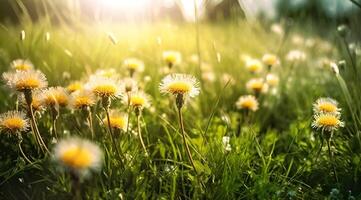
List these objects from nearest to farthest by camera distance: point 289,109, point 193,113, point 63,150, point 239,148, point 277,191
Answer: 1. point 63,150
2. point 277,191
3. point 239,148
4. point 193,113
5. point 289,109

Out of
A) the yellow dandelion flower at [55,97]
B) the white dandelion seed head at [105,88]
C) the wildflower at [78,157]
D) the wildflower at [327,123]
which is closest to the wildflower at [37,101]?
the yellow dandelion flower at [55,97]

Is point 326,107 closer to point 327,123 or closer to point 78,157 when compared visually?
point 327,123

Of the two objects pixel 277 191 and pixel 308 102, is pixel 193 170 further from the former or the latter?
pixel 308 102

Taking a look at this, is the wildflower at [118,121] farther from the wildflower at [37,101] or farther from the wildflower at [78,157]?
the wildflower at [78,157]

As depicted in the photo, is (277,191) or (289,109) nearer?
(277,191)

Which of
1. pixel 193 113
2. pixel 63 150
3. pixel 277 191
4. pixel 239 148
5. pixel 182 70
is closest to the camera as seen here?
pixel 63 150

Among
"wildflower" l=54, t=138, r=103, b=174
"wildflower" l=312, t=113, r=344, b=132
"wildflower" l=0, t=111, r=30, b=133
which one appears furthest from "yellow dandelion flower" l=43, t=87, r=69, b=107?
"wildflower" l=312, t=113, r=344, b=132

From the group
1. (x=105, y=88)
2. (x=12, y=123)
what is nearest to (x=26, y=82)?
(x=12, y=123)

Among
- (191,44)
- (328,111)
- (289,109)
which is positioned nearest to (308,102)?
(289,109)

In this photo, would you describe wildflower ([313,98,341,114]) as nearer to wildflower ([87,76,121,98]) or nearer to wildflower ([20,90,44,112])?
wildflower ([87,76,121,98])
